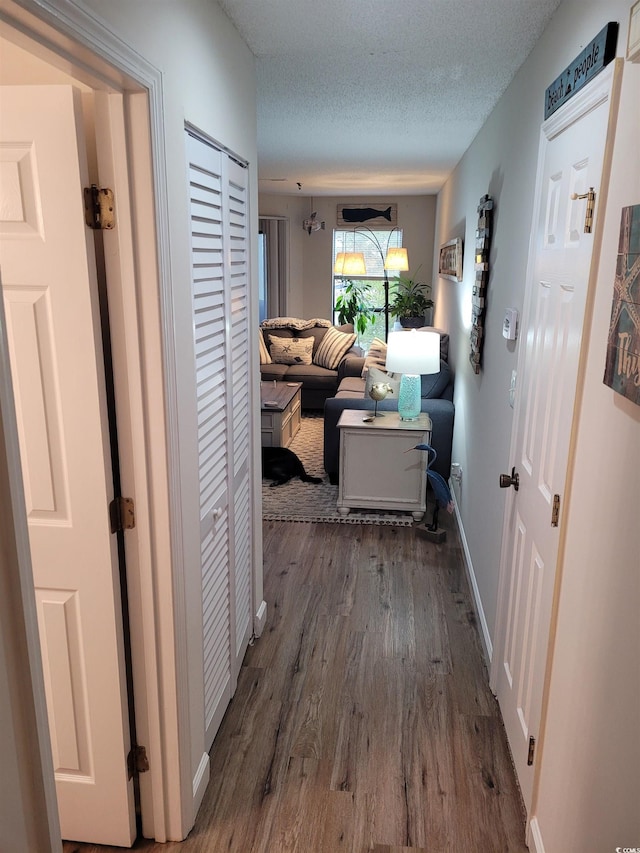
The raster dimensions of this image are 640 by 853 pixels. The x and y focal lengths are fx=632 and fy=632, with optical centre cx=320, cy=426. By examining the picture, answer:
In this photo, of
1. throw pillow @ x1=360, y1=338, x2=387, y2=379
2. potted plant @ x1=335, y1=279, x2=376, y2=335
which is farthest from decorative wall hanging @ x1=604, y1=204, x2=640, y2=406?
potted plant @ x1=335, y1=279, x2=376, y2=335

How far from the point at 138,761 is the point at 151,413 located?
102cm

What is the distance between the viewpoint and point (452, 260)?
209 inches

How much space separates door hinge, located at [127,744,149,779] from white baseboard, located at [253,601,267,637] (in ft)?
3.44

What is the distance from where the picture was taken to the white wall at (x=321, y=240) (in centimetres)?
813

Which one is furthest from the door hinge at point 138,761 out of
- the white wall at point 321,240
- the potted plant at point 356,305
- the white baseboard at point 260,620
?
the white wall at point 321,240

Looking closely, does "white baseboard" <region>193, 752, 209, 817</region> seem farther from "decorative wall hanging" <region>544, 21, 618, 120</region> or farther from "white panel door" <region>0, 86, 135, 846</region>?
"decorative wall hanging" <region>544, 21, 618, 120</region>

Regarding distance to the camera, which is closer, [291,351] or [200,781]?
[200,781]

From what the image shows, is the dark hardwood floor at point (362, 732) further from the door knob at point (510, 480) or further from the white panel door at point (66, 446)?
the door knob at point (510, 480)

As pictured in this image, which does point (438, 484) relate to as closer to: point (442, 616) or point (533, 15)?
point (442, 616)

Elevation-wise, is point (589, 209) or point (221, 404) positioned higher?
point (589, 209)

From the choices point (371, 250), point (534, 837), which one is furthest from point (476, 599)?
point (371, 250)

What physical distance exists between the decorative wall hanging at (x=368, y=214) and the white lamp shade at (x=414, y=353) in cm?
481

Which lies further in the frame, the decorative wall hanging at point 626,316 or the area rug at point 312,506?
the area rug at point 312,506

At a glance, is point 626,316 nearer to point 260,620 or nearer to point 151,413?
point 151,413
